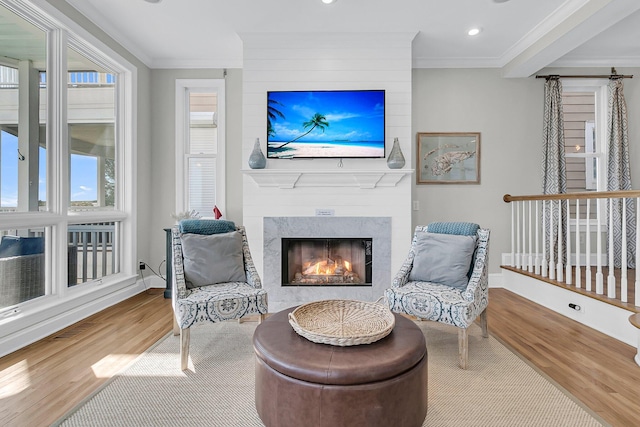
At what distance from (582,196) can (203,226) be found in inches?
124

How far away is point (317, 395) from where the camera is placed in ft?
4.21

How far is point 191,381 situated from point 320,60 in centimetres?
302

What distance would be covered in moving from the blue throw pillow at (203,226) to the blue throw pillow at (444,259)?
1.52 m

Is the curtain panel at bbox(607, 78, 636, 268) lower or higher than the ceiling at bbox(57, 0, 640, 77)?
lower

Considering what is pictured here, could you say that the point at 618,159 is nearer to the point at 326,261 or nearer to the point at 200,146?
the point at 326,261

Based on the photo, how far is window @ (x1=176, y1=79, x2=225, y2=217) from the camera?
4.00m

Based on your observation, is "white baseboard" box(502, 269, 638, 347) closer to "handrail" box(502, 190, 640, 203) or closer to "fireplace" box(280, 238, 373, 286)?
"handrail" box(502, 190, 640, 203)

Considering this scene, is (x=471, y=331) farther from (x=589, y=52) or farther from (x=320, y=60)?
(x=589, y=52)

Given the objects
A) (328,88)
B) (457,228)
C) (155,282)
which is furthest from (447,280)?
(155,282)

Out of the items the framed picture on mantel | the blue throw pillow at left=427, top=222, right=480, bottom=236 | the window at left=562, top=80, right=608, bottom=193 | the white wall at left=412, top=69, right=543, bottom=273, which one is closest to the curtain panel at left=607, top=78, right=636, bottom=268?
the window at left=562, top=80, right=608, bottom=193

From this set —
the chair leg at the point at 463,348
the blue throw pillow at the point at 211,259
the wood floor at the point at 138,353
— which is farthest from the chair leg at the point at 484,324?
the blue throw pillow at the point at 211,259

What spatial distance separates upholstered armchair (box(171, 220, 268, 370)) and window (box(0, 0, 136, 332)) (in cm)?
110

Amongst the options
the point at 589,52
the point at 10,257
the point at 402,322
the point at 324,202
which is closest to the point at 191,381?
the point at 402,322

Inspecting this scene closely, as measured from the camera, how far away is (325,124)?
3.38m
